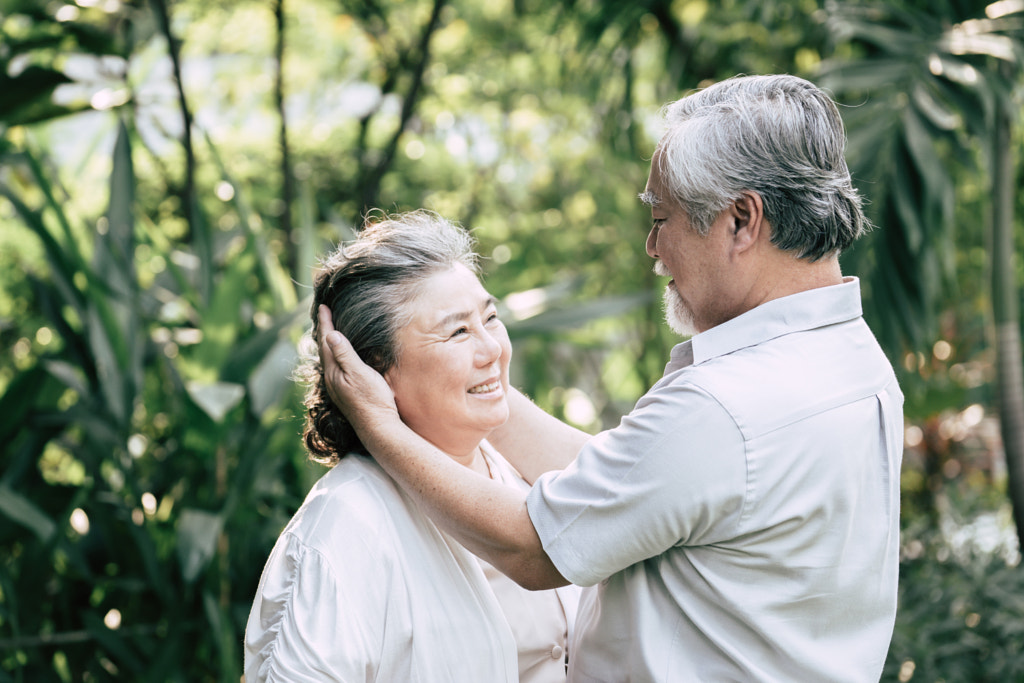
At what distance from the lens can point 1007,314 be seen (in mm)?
3682

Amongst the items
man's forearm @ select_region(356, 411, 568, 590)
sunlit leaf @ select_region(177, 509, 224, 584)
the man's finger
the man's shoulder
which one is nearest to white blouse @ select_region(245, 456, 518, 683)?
man's forearm @ select_region(356, 411, 568, 590)

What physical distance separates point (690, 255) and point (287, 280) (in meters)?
2.76

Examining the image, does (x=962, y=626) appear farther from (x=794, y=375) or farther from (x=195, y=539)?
(x=195, y=539)

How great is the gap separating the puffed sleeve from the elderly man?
0.18 meters

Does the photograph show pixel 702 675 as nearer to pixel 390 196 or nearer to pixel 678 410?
pixel 678 410

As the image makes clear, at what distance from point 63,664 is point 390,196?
12.3 ft

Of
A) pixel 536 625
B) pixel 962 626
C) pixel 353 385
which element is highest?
pixel 353 385

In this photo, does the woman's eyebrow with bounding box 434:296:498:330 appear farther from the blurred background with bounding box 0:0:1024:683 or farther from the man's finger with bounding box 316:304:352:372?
the blurred background with bounding box 0:0:1024:683

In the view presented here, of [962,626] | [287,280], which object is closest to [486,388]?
[287,280]

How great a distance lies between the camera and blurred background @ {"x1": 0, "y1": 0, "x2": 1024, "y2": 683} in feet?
9.44

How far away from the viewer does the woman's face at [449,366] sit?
1644 millimetres

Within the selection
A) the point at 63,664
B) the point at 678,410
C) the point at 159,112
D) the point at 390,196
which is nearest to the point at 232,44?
the point at 159,112

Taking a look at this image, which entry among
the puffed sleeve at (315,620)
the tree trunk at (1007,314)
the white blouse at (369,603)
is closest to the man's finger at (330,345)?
the white blouse at (369,603)

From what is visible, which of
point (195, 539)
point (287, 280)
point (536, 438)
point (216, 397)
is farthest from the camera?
point (287, 280)
